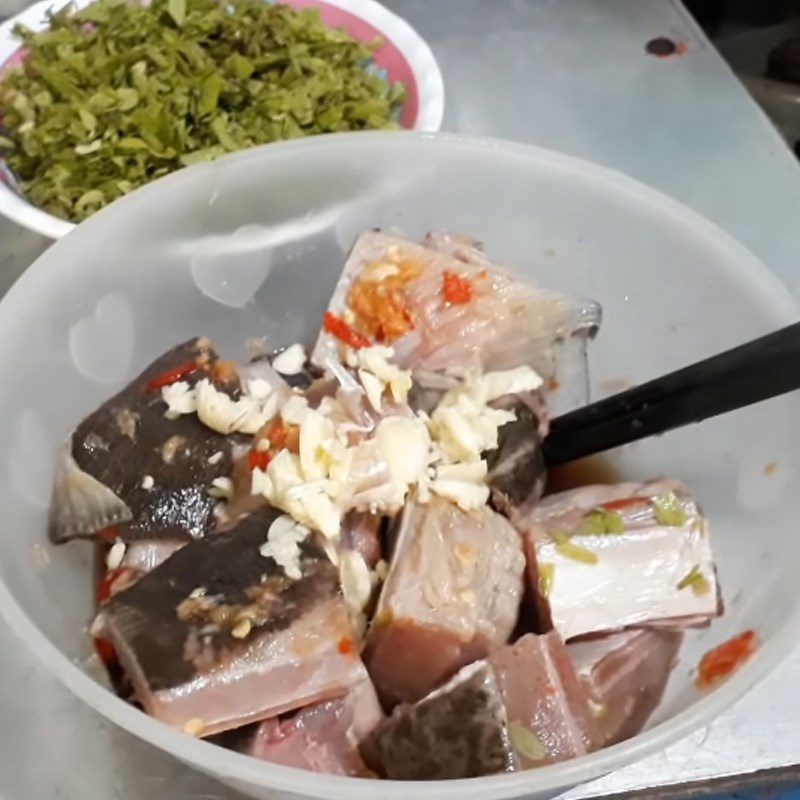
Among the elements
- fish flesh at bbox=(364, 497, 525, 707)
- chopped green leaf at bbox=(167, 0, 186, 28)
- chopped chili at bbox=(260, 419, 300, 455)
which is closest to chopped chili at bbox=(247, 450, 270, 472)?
chopped chili at bbox=(260, 419, 300, 455)

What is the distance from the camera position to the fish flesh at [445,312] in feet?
2.75

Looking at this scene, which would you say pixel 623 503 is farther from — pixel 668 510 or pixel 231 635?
pixel 231 635

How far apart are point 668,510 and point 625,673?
0.40 feet

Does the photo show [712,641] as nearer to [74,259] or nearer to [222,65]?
[74,259]

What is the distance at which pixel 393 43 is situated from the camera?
3.59 ft

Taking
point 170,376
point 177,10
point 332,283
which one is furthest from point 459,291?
point 177,10

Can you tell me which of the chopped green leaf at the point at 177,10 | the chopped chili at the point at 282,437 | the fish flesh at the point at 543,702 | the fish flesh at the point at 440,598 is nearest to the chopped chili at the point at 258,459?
the chopped chili at the point at 282,437

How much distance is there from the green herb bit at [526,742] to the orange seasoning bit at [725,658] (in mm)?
113

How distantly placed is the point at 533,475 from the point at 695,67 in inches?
26.7

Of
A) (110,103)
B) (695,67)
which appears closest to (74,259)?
(110,103)

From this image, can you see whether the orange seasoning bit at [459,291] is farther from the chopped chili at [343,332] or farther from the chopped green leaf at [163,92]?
the chopped green leaf at [163,92]

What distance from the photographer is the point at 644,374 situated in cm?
85

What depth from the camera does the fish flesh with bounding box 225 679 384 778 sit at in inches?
25.4

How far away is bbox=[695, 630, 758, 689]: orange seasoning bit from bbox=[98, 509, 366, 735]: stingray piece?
8.7 inches
